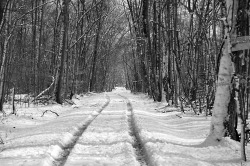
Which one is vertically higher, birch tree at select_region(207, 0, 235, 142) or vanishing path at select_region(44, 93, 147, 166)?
birch tree at select_region(207, 0, 235, 142)

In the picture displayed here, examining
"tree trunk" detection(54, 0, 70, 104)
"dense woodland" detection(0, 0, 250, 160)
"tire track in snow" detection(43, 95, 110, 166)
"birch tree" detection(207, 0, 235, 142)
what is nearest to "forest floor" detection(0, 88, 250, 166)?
"tire track in snow" detection(43, 95, 110, 166)

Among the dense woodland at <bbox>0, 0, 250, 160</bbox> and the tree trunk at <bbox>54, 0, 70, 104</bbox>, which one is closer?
the dense woodland at <bbox>0, 0, 250, 160</bbox>

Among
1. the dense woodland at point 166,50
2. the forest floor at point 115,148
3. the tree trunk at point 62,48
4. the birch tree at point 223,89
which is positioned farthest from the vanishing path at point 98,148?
the tree trunk at point 62,48

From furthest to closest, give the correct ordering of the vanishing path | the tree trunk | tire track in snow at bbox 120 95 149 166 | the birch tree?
the tree trunk, the birch tree, tire track in snow at bbox 120 95 149 166, the vanishing path

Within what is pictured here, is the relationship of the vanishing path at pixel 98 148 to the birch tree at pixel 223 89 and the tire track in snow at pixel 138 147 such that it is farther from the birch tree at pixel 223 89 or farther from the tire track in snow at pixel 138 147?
the birch tree at pixel 223 89

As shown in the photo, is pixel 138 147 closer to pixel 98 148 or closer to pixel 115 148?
pixel 115 148

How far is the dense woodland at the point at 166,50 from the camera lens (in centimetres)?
554

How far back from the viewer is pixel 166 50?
54.7 feet

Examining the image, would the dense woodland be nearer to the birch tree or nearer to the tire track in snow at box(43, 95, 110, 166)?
the birch tree

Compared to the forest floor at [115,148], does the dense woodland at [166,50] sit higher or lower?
higher

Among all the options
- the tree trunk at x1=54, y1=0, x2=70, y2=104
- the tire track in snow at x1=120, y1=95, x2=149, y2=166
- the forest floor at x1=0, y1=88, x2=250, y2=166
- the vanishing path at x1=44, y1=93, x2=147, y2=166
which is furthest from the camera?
the tree trunk at x1=54, y1=0, x2=70, y2=104

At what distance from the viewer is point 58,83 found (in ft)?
55.6

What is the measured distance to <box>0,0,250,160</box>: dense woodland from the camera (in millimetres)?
5535

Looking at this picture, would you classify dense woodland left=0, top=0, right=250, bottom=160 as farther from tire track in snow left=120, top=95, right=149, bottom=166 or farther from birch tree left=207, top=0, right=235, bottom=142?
tire track in snow left=120, top=95, right=149, bottom=166
